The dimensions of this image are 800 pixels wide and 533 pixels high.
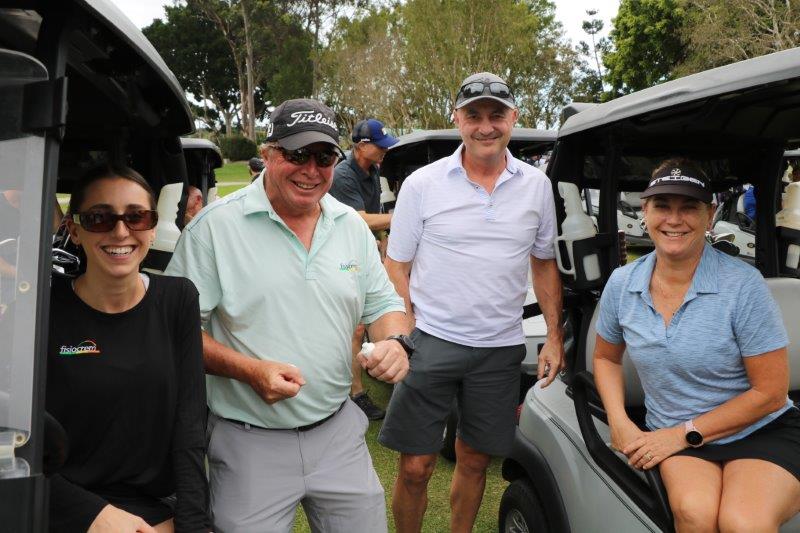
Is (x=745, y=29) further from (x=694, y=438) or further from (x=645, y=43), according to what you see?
(x=694, y=438)

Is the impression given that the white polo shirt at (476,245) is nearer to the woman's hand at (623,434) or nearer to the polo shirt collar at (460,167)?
the polo shirt collar at (460,167)

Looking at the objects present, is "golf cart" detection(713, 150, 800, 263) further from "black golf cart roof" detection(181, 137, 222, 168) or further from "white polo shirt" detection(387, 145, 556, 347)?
"black golf cart roof" detection(181, 137, 222, 168)

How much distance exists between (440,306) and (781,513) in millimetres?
1471

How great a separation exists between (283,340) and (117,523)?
65cm

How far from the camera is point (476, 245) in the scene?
2.94 meters

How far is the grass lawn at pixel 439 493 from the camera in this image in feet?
11.6

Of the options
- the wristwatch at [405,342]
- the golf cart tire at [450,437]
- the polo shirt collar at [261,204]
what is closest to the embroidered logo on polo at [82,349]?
the polo shirt collar at [261,204]

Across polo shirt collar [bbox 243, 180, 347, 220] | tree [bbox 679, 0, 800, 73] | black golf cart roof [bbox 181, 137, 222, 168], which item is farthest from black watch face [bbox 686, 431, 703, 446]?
tree [bbox 679, 0, 800, 73]

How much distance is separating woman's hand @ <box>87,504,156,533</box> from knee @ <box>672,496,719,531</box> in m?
1.44

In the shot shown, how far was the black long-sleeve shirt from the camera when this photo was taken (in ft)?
5.51

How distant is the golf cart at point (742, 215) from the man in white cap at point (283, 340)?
2.21 metres

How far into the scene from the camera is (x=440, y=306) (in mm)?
3006

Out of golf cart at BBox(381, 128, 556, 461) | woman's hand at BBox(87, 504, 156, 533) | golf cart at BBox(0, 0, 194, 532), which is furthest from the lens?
golf cart at BBox(381, 128, 556, 461)

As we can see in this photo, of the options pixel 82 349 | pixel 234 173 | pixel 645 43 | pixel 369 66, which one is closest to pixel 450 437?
pixel 82 349
